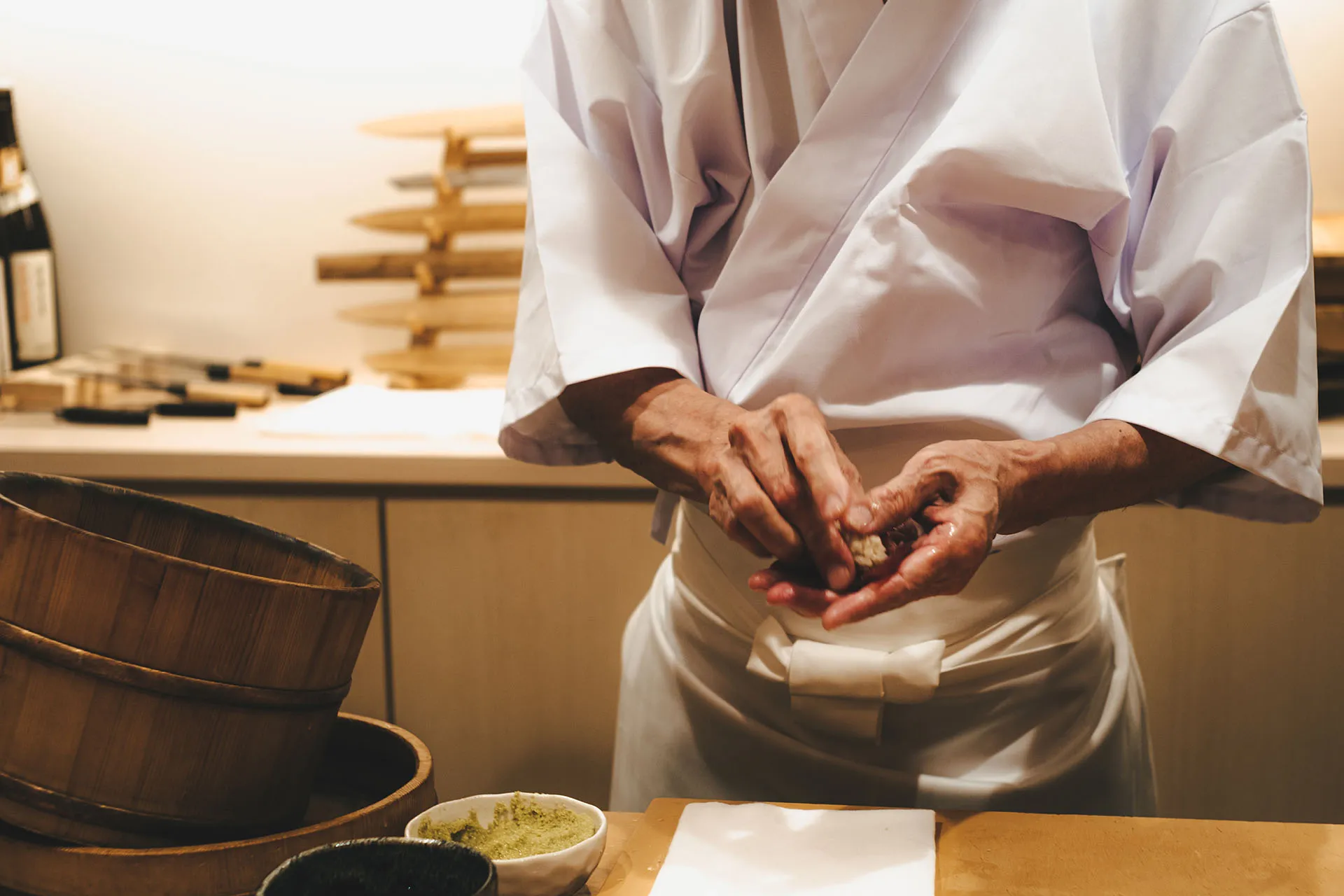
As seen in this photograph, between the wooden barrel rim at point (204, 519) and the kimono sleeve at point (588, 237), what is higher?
the kimono sleeve at point (588, 237)

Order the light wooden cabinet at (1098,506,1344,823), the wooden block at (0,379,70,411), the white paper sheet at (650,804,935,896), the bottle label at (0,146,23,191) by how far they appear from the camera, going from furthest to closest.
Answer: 1. the bottle label at (0,146,23,191)
2. the wooden block at (0,379,70,411)
3. the light wooden cabinet at (1098,506,1344,823)
4. the white paper sheet at (650,804,935,896)

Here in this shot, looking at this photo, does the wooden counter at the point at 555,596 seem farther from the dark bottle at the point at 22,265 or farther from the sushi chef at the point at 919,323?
the sushi chef at the point at 919,323

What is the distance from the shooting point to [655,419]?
0.75 meters

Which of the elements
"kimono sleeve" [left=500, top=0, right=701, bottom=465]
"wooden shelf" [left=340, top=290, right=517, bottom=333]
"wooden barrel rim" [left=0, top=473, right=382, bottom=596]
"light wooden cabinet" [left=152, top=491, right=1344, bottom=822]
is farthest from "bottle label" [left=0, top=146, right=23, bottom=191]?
"wooden barrel rim" [left=0, top=473, right=382, bottom=596]

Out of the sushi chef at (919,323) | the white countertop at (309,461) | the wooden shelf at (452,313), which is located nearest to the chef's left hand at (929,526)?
the sushi chef at (919,323)

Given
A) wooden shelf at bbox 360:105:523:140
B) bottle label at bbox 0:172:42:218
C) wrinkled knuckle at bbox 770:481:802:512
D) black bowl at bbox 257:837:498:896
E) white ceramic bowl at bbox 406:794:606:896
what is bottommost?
white ceramic bowl at bbox 406:794:606:896

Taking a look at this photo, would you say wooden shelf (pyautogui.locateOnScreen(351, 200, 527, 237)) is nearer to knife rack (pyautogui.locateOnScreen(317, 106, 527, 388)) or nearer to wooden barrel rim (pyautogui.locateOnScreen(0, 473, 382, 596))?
knife rack (pyautogui.locateOnScreen(317, 106, 527, 388))

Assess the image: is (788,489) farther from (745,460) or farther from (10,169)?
(10,169)

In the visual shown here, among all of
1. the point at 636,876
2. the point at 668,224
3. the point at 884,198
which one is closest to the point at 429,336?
the point at 668,224

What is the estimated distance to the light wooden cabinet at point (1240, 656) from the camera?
1.34m

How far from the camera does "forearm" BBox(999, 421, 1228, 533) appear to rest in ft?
2.19

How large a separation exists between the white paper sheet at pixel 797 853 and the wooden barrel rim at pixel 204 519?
214mm

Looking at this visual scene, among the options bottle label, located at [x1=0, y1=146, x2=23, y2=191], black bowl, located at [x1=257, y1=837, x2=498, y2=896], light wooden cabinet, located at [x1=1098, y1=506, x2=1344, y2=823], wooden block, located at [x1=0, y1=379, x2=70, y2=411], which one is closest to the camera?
black bowl, located at [x1=257, y1=837, x2=498, y2=896]

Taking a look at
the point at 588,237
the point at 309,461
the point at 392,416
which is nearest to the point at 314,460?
the point at 309,461
